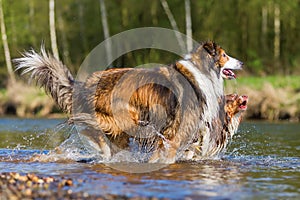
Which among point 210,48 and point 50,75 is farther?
point 50,75

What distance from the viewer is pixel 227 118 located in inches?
461

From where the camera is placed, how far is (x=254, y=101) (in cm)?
2464

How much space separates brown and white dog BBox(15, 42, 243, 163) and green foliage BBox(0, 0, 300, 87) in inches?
1039

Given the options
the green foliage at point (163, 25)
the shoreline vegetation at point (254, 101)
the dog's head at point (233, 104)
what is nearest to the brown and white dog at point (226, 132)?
the dog's head at point (233, 104)

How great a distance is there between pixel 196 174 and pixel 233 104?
249 cm

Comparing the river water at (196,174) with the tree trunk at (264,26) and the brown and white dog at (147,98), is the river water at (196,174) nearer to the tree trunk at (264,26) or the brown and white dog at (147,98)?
the brown and white dog at (147,98)

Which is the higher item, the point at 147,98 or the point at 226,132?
the point at 147,98

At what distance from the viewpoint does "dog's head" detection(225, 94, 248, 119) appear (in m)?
11.7

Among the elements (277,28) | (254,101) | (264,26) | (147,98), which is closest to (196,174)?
(147,98)

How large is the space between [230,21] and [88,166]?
32.7 metres

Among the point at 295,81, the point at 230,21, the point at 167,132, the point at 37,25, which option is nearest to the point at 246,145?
the point at 167,132

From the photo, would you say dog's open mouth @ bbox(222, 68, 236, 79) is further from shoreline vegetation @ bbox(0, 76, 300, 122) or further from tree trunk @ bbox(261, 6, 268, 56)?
tree trunk @ bbox(261, 6, 268, 56)

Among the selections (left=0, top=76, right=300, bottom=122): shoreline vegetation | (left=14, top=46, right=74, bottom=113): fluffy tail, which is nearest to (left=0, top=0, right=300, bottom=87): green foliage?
(left=0, top=76, right=300, bottom=122): shoreline vegetation

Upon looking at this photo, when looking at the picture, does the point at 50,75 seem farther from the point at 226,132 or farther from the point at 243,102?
the point at 243,102
